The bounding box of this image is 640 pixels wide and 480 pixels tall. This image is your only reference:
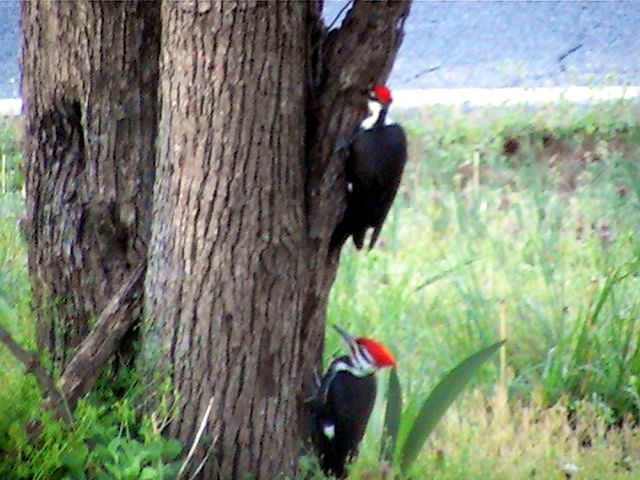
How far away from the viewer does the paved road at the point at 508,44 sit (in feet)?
27.0

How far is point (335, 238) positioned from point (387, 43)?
0.59m

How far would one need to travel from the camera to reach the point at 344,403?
10.9ft

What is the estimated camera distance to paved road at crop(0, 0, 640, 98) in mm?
8219

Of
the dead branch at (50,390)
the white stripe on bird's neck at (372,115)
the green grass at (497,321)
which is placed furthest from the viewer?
the green grass at (497,321)

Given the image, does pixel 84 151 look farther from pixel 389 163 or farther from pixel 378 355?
pixel 378 355

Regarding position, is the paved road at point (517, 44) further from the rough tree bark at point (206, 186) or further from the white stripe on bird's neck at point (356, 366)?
the rough tree bark at point (206, 186)

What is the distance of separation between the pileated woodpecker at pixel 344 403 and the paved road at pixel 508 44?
4763 millimetres

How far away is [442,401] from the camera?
3400mm

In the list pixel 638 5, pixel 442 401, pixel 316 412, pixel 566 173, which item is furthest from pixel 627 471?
pixel 638 5

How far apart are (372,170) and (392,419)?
76 centimetres

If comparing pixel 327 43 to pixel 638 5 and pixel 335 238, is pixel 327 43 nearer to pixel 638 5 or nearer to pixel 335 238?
pixel 335 238

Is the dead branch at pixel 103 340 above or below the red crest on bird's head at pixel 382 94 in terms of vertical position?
below

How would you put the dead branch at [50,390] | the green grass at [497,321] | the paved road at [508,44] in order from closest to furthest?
the dead branch at [50,390] < the green grass at [497,321] < the paved road at [508,44]

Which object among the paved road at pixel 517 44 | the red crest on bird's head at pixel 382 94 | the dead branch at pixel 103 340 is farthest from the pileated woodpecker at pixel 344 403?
the paved road at pixel 517 44
